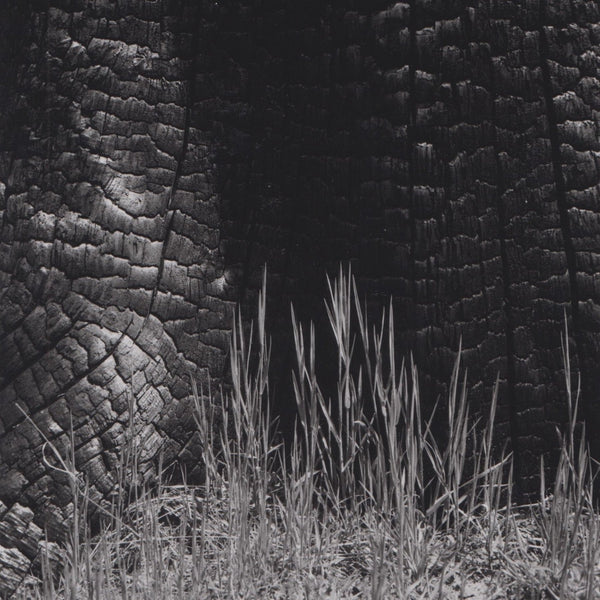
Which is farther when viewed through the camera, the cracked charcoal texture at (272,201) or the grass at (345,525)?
the cracked charcoal texture at (272,201)

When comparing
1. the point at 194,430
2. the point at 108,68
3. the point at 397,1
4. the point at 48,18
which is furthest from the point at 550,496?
the point at 48,18

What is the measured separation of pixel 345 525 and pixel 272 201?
0.84 metres

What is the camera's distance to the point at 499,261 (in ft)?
7.16

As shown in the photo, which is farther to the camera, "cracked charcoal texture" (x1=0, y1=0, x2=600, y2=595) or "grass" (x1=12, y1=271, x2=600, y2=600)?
"cracked charcoal texture" (x1=0, y1=0, x2=600, y2=595)

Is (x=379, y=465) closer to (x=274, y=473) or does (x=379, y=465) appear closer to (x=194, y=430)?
(x=274, y=473)

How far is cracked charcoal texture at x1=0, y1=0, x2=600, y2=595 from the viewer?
213 centimetres

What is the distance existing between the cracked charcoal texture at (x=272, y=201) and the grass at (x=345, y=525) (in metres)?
0.09

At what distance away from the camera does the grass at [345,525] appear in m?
1.91

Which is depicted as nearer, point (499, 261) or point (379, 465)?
point (379, 465)

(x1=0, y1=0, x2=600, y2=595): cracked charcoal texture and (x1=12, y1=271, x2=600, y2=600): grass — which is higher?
(x1=0, y1=0, x2=600, y2=595): cracked charcoal texture

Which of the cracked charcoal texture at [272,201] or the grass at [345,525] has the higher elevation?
the cracked charcoal texture at [272,201]

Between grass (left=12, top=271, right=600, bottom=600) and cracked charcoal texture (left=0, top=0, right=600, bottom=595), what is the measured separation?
9 centimetres

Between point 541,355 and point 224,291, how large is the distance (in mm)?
845

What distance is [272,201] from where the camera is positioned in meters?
2.25
